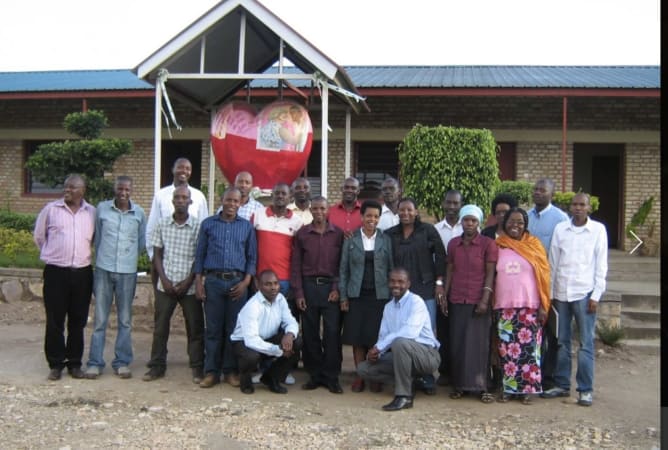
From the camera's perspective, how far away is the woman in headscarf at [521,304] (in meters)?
5.53

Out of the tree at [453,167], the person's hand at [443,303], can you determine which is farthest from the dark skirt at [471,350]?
the tree at [453,167]

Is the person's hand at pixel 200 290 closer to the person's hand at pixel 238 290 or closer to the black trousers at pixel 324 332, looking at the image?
the person's hand at pixel 238 290

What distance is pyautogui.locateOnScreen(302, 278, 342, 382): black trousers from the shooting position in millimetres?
5883

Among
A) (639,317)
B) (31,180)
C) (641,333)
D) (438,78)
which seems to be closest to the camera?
(641,333)

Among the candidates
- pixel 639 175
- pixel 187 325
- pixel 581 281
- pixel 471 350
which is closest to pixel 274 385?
pixel 187 325

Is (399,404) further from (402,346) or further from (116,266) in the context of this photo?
(116,266)

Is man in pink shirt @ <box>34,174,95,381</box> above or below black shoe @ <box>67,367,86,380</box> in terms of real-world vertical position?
above

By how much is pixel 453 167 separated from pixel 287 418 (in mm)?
4274

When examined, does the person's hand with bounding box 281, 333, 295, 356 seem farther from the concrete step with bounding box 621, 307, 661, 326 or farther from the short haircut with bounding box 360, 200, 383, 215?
the concrete step with bounding box 621, 307, 661, 326

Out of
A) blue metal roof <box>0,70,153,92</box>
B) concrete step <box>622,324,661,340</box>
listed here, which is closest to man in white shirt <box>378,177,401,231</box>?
concrete step <box>622,324,661,340</box>

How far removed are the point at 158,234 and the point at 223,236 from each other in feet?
2.21

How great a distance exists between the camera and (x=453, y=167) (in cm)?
835

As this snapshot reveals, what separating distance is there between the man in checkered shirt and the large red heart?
2186 millimetres

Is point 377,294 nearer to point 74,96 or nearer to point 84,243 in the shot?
point 84,243
